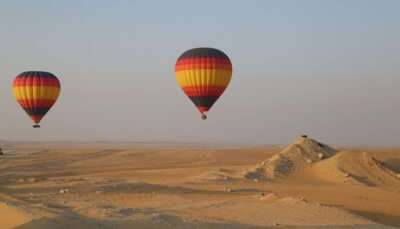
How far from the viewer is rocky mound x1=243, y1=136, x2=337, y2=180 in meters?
31.0

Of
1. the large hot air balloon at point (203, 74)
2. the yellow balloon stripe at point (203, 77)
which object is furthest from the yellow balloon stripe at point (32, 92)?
the yellow balloon stripe at point (203, 77)

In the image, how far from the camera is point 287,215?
52.7 ft

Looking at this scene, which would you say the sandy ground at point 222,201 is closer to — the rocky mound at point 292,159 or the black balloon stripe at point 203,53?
the rocky mound at point 292,159

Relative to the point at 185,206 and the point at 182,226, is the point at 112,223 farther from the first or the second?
the point at 185,206

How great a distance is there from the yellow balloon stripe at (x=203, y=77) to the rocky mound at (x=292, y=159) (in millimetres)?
6276

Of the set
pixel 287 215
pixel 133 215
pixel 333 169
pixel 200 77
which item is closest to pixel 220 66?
pixel 200 77

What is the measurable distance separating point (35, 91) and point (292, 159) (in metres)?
18.7

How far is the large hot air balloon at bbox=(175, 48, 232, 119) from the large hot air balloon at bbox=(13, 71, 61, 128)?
10921mm

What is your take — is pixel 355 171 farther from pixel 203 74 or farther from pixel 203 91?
pixel 203 74

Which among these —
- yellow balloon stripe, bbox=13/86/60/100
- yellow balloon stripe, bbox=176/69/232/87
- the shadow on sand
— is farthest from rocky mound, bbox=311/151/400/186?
yellow balloon stripe, bbox=13/86/60/100

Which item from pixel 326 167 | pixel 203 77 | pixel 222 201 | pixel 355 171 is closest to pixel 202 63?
pixel 203 77

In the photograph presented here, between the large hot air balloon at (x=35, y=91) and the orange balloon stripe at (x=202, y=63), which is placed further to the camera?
the large hot air balloon at (x=35, y=91)

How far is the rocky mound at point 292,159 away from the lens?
3097 cm

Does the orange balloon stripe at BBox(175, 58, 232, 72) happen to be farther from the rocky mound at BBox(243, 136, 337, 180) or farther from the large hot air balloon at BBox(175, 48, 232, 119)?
the rocky mound at BBox(243, 136, 337, 180)
